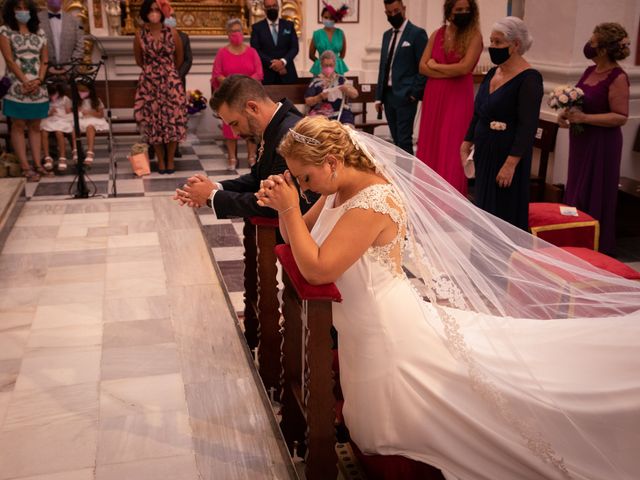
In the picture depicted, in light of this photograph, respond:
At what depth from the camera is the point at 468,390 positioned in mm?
2506

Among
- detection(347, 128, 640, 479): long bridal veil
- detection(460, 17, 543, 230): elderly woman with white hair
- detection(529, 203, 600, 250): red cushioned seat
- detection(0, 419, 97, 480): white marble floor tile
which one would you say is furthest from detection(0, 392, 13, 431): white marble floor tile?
detection(529, 203, 600, 250): red cushioned seat

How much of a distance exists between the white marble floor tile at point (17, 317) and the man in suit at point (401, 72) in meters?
4.25

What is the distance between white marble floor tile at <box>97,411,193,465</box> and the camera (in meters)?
2.74

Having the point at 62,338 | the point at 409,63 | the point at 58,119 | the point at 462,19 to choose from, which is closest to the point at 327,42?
the point at 409,63

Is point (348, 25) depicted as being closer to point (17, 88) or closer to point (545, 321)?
point (17, 88)

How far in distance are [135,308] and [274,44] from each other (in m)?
5.91

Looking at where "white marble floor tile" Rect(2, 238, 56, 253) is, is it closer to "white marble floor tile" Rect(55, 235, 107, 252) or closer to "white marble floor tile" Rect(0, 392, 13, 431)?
"white marble floor tile" Rect(55, 235, 107, 252)

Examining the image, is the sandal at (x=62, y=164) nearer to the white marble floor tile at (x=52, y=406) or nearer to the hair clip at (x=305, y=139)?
the white marble floor tile at (x=52, y=406)

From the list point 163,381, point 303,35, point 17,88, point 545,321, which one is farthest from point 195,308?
point 303,35

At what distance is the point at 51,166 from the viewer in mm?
8305

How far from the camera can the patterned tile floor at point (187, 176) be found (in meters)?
5.51

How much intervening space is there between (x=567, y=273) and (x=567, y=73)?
3802 mm

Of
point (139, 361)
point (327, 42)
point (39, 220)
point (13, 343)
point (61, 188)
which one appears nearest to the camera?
point (139, 361)

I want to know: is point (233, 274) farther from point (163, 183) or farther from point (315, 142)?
point (163, 183)
